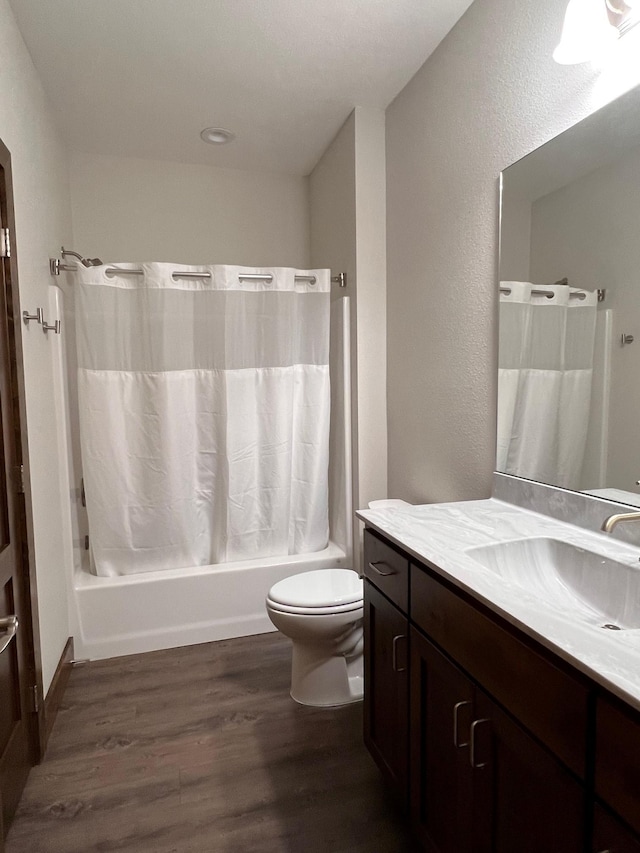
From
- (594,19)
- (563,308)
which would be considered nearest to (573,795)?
(563,308)

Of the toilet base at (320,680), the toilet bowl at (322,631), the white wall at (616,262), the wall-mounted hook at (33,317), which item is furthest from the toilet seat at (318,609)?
the wall-mounted hook at (33,317)

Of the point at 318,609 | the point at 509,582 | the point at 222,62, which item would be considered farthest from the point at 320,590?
the point at 222,62

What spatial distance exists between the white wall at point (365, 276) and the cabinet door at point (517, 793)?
1.67 m

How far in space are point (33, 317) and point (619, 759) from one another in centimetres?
200

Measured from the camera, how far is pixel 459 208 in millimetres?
1906

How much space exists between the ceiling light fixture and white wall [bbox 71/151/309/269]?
346mm

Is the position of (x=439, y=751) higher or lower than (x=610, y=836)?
lower

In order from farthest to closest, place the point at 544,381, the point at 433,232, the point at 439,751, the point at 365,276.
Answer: the point at 365,276
the point at 433,232
the point at 544,381
the point at 439,751

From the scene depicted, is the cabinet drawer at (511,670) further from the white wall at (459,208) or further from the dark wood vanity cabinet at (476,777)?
the white wall at (459,208)

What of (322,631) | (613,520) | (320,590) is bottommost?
(322,631)

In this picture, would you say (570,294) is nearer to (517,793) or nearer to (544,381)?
(544,381)

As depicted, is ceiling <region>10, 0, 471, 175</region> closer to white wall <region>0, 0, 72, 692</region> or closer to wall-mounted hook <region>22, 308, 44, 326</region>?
white wall <region>0, 0, 72, 692</region>

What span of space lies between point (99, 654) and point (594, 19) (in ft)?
9.36

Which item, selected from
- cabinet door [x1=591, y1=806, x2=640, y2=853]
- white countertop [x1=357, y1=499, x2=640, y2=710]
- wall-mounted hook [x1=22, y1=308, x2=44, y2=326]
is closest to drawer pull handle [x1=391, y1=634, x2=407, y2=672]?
white countertop [x1=357, y1=499, x2=640, y2=710]
